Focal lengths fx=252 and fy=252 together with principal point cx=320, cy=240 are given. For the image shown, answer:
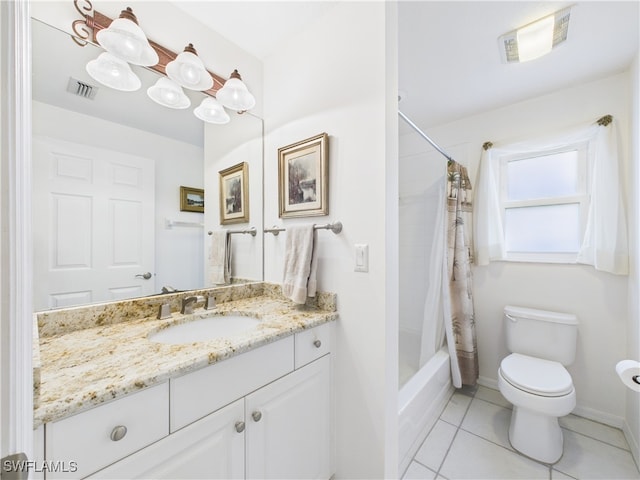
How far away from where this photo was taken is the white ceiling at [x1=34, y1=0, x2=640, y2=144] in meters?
1.20

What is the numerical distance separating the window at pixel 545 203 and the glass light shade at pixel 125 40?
2.55m

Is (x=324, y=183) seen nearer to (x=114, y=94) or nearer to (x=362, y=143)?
(x=362, y=143)

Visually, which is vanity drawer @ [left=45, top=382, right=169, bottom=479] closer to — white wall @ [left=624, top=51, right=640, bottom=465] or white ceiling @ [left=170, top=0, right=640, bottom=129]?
white ceiling @ [left=170, top=0, right=640, bottom=129]

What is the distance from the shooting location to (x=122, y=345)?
0.82m

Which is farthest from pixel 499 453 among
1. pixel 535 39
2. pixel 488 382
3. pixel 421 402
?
pixel 535 39

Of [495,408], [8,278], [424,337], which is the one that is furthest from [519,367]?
[8,278]

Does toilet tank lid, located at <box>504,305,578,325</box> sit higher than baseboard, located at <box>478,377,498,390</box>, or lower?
higher

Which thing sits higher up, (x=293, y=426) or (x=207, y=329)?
(x=207, y=329)

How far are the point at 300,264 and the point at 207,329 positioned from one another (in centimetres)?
53

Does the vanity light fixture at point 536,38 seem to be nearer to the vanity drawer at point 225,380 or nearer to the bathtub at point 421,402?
the vanity drawer at point 225,380

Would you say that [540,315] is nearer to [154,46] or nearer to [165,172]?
[165,172]

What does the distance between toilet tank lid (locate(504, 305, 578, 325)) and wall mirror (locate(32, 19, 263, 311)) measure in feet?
7.23

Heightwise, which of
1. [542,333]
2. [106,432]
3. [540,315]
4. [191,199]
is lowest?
[542,333]

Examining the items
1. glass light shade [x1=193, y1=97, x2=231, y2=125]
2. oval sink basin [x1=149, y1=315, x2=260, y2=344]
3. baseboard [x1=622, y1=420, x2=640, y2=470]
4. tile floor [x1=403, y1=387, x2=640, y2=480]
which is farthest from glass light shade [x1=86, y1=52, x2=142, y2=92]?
baseboard [x1=622, y1=420, x2=640, y2=470]
